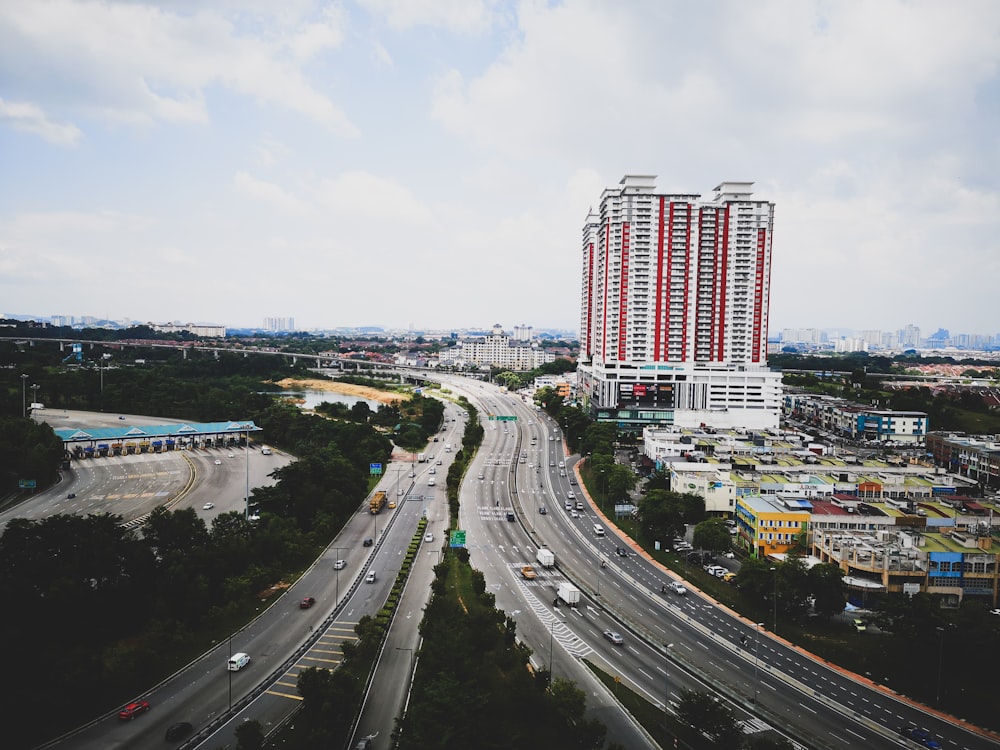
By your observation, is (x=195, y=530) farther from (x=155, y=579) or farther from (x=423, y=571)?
(x=423, y=571)

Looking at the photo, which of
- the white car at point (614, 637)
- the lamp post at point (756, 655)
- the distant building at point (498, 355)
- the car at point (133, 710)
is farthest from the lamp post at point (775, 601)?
the distant building at point (498, 355)

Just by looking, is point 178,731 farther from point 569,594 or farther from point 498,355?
point 498,355

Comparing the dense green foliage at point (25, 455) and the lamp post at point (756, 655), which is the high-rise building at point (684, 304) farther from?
the dense green foliage at point (25, 455)

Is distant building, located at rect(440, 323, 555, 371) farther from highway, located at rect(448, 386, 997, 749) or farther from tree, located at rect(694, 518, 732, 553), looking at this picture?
tree, located at rect(694, 518, 732, 553)

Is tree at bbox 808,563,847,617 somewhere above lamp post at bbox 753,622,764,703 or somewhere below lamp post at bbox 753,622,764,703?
above

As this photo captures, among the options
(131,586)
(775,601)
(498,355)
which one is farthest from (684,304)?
(498,355)

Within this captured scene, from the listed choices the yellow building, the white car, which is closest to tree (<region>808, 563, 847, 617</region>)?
the yellow building
